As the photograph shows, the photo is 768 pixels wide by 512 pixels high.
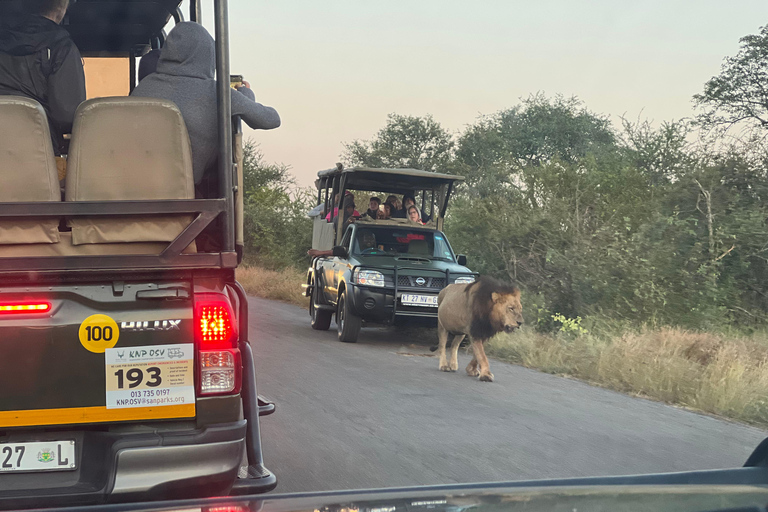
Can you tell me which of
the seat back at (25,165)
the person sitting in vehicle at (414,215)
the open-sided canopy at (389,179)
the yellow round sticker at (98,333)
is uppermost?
the open-sided canopy at (389,179)

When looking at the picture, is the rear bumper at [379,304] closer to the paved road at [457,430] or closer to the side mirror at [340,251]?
the side mirror at [340,251]

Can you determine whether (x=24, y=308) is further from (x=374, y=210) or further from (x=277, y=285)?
(x=277, y=285)

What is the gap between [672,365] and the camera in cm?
929

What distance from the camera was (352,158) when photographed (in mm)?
37750

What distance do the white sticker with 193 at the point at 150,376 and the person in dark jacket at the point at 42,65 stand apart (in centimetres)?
159

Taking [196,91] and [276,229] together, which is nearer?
[196,91]

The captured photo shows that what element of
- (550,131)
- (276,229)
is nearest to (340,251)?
(276,229)

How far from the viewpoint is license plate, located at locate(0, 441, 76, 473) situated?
3229 mm

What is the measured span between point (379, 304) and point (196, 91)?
8361mm

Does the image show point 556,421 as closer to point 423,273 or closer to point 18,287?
point 18,287

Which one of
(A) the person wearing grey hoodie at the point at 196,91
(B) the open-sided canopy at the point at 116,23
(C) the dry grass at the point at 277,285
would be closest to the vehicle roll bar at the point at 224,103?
(A) the person wearing grey hoodie at the point at 196,91

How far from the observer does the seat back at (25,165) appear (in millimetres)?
3420

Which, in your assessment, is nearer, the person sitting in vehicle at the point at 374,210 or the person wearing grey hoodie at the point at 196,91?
the person wearing grey hoodie at the point at 196,91

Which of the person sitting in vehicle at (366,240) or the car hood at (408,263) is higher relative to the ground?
the person sitting in vehicle at (366,240)
